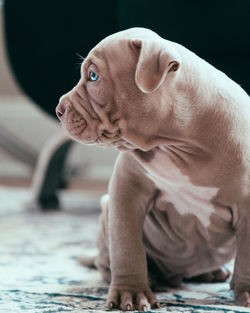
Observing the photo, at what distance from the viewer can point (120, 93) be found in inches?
39.8

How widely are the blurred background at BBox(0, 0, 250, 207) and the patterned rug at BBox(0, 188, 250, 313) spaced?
35 cm

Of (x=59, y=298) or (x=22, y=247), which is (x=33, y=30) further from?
(x=59, y=298)

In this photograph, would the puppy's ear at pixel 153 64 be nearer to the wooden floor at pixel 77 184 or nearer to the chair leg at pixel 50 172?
the chair leg at pixel 50 172

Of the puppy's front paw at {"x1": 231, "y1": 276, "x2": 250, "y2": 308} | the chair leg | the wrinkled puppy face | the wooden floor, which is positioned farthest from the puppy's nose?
the wooden floor

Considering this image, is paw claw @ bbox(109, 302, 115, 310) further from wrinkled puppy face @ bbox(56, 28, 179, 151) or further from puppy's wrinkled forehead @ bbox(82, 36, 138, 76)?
puppy's wrinkled forehead @ bbox(82, 36, 138, 76)

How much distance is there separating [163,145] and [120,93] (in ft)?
0.42

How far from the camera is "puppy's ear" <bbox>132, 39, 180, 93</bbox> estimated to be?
96 centimetres

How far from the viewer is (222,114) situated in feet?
3.42

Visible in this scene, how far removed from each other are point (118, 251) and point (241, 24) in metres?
0.85

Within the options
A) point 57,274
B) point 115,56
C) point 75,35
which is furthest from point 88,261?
point 75,35

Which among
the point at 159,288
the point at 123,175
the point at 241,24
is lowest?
the point at 159,288

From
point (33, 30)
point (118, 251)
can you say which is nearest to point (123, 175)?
point (118, 251)

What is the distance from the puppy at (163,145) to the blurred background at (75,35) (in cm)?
55

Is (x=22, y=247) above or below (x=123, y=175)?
below
